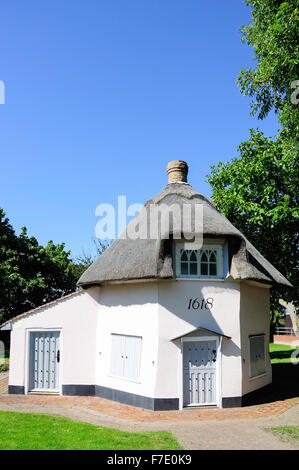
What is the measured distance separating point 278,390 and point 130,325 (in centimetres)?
691

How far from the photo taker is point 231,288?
12781 mm

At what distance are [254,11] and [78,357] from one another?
15.1 meters

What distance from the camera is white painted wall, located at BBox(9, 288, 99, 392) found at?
14.1 metres

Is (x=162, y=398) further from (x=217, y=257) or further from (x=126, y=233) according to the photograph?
(x=126, y=233)

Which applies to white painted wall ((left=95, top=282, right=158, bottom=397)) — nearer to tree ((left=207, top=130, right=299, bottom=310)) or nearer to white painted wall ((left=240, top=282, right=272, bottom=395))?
white painted wall ((left=240, top=282, right=272, bottom=395))

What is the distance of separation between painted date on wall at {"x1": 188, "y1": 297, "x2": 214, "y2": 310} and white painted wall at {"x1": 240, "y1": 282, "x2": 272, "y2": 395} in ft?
Result: 4.23

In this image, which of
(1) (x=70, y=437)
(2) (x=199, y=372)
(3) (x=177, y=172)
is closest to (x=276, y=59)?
(3) (x=177, y=172)

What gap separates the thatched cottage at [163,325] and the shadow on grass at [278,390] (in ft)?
1.09

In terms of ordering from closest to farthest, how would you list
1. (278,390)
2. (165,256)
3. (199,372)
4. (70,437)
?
(70,437) → (165,256) → (199,372) → (278,390)

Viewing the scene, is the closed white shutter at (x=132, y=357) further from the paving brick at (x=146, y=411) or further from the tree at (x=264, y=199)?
the tree at (x=264, y=199)

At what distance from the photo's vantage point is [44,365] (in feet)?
46.5

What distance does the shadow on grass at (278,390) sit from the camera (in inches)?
517

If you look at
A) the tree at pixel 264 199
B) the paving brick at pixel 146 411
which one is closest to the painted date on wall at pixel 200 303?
the paving brick at pixel 146 411

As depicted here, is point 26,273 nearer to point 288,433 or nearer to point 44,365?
point 44,365
